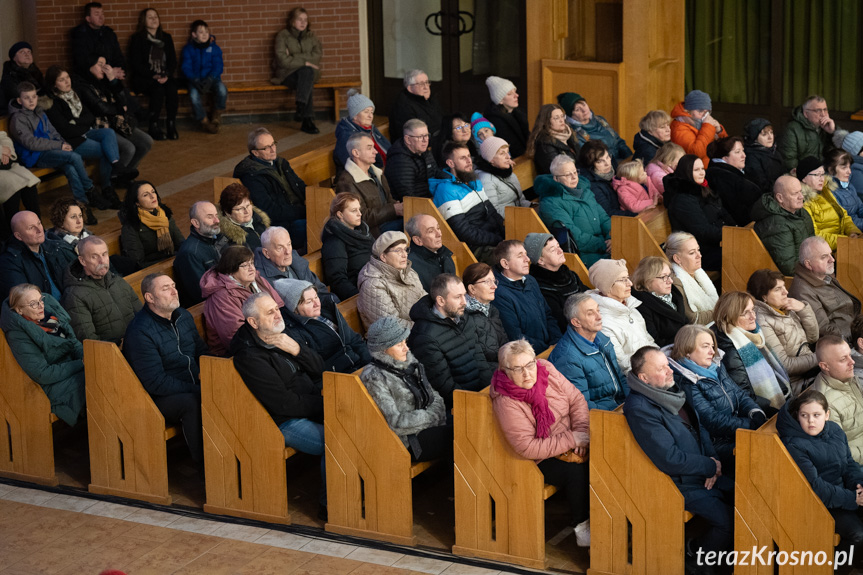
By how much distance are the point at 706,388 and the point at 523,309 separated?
1.30 m

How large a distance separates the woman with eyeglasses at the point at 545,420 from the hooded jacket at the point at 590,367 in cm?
18

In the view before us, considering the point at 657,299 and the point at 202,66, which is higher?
the point at 202,66

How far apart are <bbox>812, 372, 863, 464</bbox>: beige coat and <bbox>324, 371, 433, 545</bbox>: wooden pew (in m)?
1.66

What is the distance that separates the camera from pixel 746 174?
8219 millimetres

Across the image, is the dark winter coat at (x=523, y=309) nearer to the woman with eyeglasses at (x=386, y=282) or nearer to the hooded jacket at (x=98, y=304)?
the woman with eyeglasses at (x=386, y=282)

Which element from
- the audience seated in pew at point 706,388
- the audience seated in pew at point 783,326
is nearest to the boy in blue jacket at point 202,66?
the audience seated in pew at point 783,326

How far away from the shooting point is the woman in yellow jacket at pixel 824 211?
764 centimetres

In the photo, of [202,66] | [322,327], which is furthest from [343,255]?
[202,66]

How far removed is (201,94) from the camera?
11.7 metres

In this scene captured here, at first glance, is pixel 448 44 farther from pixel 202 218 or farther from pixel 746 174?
pixel 202 218

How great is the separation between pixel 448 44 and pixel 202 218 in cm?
562

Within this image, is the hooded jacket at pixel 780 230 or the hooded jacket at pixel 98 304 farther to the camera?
the hooded jacket at pixel 780 230

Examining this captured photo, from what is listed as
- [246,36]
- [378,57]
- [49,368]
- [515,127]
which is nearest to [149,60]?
[246,36]

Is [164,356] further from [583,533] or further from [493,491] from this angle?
[583,533]
